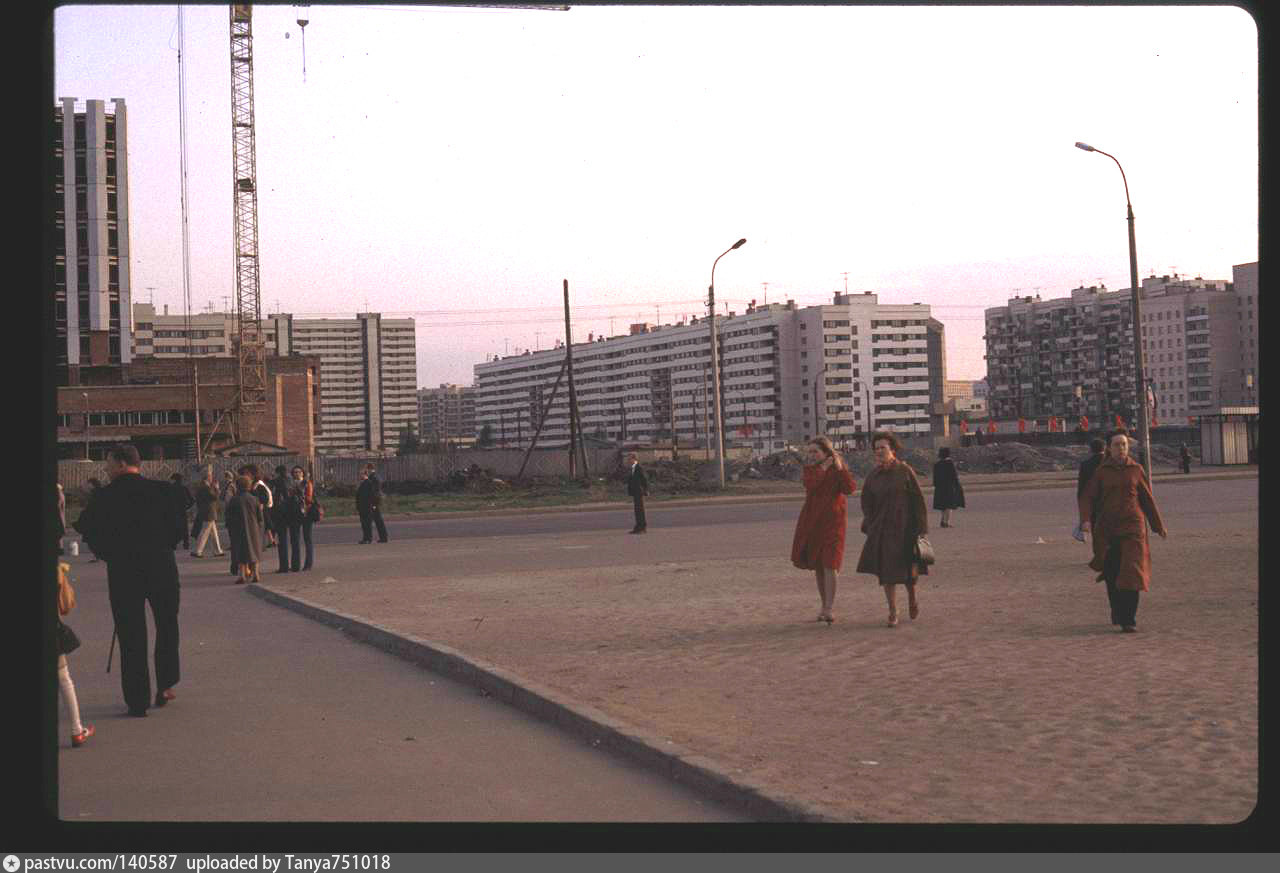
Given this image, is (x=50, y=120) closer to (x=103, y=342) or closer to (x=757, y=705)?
(x=757, y=705)

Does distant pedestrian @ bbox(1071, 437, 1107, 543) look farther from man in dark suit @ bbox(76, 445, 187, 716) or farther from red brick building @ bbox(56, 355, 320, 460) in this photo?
red brick building @ bbox(56, 355, 320, 460)

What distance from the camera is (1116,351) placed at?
579 feet

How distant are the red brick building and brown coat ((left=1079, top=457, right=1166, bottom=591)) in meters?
76.3

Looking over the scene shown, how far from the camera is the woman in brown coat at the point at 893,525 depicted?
12094 millimetres

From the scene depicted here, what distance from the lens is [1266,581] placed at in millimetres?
5453

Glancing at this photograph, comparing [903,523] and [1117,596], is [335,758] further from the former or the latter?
[1117,596]

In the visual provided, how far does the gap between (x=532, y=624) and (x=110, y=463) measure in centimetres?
511

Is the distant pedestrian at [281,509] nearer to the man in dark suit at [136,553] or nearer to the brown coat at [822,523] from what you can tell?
the brown coat at [822,523]

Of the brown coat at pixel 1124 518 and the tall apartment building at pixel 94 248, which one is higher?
the tall apartment building at pixel 94 248

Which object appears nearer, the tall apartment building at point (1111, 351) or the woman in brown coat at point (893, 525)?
the woman in brown coat at point (893, 525)

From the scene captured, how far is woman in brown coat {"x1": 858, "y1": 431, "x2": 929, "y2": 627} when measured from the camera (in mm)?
12094

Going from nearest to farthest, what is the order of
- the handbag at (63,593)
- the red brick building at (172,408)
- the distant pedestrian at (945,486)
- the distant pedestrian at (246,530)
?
the handbag at (63,593) → the distant pedestrian at (246,530) → the distant pedestrian at (945,486) → the red brick building at (172,408)

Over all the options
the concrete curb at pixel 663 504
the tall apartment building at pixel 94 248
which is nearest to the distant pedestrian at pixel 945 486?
the concrete curb at pixel 663 504

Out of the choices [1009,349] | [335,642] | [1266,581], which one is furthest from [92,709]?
[1009,349]
